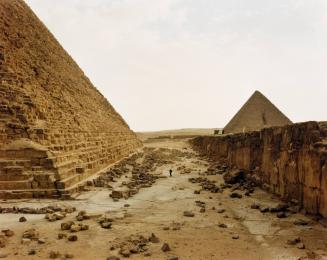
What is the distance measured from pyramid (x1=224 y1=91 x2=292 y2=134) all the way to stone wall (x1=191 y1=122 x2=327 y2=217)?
52.0ft

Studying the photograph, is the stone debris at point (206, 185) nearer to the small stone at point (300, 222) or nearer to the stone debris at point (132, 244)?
the small stone at point (300, 222)

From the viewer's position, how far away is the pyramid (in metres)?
24.6

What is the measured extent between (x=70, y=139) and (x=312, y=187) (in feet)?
27.1

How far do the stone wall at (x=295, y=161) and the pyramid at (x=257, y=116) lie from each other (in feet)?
52.0

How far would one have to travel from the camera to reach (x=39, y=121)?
33.4ft

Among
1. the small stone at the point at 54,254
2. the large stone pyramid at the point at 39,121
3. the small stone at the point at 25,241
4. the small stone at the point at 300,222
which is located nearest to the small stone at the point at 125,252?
the small stone at the point at 54,254

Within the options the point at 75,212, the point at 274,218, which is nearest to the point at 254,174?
the point at 274,218

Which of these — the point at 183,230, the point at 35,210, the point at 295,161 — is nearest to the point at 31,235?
the point at 35,210

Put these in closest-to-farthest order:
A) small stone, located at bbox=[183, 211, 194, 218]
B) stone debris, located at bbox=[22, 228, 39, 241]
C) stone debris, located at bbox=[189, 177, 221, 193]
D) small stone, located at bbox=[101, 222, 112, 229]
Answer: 1. stone debris, located at bbox=[22, 228, 39, 241]
2. small stone, located at bbox=[101, 222, 112, 229]
3. small stone, located at bbox=[183, 211, 194, 218]
4. stone debris, located at bbox=[189, 177, 221, 193]

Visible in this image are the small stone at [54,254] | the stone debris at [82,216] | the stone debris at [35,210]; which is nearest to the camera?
the small stone at [54,254]

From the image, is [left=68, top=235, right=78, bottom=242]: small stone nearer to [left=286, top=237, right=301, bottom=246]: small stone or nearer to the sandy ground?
the sandy ground

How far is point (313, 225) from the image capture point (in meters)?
4.93

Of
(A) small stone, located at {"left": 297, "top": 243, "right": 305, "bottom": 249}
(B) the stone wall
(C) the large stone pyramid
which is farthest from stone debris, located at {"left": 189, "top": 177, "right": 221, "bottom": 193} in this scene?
(A) small stone, located at {"left": 297, "top": 243, "right": 305, "bottom": 249}

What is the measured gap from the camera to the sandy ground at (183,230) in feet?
13.6
